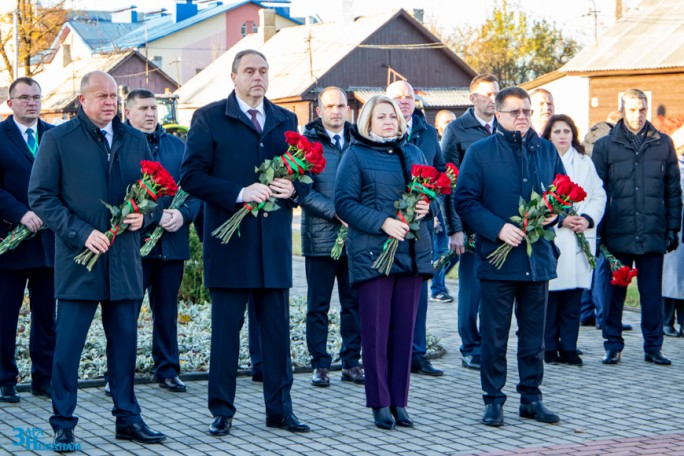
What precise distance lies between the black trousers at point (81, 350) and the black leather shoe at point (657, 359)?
5032 mm

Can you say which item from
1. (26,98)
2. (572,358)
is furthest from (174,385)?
(572,358)

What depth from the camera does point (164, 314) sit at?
8.78m

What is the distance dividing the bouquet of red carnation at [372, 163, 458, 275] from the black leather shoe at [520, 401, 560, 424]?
4.78 ft

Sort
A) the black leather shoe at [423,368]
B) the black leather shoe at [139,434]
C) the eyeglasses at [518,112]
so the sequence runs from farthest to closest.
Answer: the black leather shoe at [423,368] < the eyeglasses at [518,112] < the black leather shoe at [139,434]

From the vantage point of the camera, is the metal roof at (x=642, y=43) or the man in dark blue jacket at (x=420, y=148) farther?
the metal roof at (x=642, y=43)

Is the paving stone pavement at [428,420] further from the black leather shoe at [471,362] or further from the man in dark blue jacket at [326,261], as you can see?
the man in dark blue jacket at [326,261]

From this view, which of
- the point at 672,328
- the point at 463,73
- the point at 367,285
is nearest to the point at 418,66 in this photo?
the point at 463,73

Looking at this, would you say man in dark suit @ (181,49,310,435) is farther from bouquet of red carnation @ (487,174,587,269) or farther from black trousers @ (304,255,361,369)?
black trousers @ (304,255,361,369)

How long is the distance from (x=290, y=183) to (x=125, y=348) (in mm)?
1451

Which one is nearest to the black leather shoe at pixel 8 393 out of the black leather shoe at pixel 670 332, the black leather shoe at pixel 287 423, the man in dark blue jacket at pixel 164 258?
the man in dark blue jacket at pixel 164 258

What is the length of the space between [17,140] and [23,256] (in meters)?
0.86

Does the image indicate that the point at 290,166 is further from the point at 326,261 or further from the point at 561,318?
the point at 561,318

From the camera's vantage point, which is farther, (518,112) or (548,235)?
(518,112)

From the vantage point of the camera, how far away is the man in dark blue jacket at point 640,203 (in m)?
10.1
